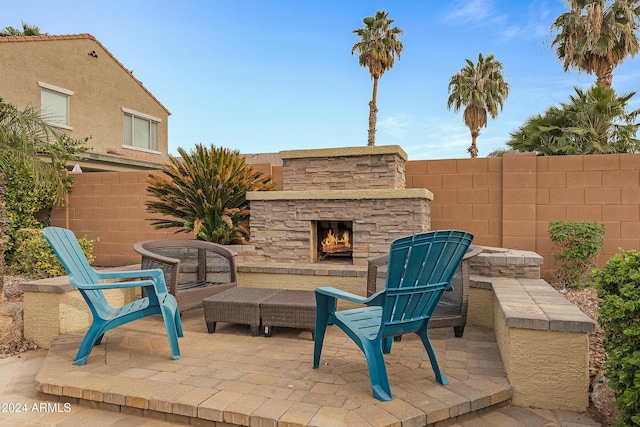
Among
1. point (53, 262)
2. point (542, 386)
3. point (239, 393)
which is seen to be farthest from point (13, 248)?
point (542, 386)

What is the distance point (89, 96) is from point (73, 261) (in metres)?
11.3

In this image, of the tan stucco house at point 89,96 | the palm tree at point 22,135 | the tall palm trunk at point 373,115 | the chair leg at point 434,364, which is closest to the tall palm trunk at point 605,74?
the tall palm trunk at point 373,115

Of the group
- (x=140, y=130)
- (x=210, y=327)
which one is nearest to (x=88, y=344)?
(x=210, y=327)

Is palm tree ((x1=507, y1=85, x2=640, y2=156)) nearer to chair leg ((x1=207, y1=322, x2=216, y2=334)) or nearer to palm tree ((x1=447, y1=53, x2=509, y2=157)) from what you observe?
chair leg ((x1=207, y1=322, x2=216, y2=334))

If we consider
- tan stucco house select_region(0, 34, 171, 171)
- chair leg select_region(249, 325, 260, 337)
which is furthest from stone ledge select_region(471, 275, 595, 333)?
tan stucco house select_region(0, 34, 171, 171)

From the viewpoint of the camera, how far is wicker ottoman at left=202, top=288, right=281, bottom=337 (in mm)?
3805

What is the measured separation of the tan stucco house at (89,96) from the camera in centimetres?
1063

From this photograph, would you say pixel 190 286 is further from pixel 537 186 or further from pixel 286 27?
pixel 286 27

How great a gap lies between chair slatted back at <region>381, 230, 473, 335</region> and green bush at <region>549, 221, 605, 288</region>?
3.70 meters

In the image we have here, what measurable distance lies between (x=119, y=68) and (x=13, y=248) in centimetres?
825

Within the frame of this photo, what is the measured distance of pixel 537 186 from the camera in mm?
6180

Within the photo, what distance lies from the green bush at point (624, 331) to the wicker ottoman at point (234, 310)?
8.63 ft

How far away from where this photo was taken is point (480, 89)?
16031mm

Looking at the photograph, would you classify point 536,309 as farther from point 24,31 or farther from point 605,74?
point 24,31
